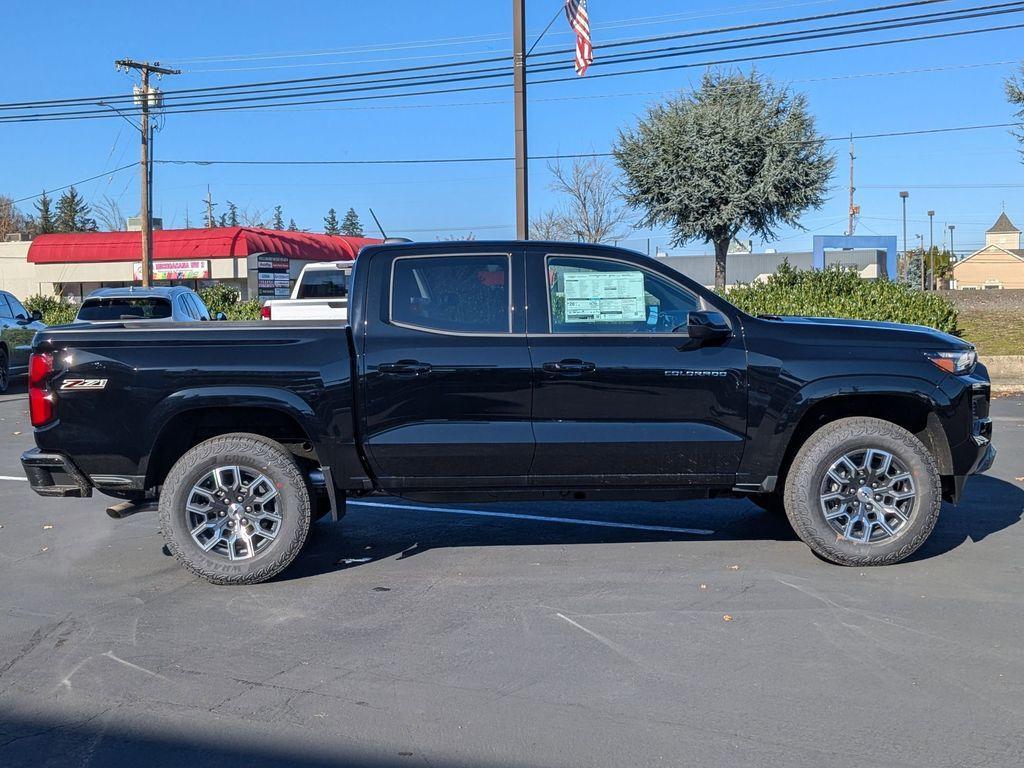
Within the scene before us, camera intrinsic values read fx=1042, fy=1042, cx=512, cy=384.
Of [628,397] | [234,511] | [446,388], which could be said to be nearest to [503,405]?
[446,388]

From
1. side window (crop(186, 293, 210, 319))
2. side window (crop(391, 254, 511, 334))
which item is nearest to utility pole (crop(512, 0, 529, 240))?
side window (crop(186, 293, 210, 319))

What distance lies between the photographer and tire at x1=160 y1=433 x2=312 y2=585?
6102 millimetres

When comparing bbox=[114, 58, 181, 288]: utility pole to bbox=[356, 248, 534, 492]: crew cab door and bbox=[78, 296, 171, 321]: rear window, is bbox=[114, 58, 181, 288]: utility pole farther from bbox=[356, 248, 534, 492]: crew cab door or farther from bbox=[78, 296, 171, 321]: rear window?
bbox=[356, 248, 534, 492]: crew cab door

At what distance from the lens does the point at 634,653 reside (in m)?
4.93

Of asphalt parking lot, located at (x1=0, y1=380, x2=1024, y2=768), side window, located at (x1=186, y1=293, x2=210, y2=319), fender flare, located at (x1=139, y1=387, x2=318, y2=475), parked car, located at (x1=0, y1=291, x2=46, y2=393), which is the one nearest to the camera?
asphalt parking lot, located at (x1=0, y1=380, x2=1024, y2=768)

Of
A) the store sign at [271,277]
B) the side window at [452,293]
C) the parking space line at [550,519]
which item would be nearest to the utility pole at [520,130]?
the parking space line at [550,519]

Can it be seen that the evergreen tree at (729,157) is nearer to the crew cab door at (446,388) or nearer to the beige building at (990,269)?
the crew cab door at (446,388)

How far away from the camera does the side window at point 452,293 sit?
6242mm

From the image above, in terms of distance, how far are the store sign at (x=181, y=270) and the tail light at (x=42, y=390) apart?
45.0 meters

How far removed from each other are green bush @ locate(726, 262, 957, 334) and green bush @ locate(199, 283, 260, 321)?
51.9 feet

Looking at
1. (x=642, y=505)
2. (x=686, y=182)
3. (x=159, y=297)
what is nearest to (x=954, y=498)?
(x=642, y=505)

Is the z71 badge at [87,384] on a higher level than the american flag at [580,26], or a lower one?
lower

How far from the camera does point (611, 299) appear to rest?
6309 mm

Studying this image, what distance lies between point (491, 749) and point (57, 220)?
118 meters
